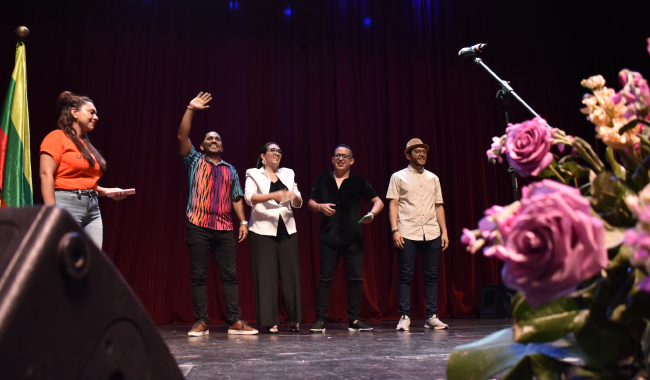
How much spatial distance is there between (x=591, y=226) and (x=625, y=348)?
6.3 inches

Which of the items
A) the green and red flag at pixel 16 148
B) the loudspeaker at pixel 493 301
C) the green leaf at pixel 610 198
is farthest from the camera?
the loudspeaker at pixel 493 301

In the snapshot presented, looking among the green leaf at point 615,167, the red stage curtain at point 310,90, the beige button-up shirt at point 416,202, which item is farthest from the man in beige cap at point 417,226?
the green leaf at point 615,167

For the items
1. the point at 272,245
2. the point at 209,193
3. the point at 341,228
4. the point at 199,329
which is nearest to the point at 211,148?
the point at 209,193

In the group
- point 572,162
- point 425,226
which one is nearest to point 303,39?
point 425,226

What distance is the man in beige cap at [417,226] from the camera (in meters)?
3.73

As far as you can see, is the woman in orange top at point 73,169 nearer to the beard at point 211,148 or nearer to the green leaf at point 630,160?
the beard at point 211,148

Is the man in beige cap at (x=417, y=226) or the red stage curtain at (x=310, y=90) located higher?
the red stage curtain at (x=310, y=90)

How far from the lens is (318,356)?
2.16 metres

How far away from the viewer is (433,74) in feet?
18.0

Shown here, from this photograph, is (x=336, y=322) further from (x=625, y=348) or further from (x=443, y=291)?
(x=625, y=348)

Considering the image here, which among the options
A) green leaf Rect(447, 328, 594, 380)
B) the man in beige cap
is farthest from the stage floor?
green leaf Rect(447, 328, 594, 380)

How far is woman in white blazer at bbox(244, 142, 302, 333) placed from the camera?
348 centimetres

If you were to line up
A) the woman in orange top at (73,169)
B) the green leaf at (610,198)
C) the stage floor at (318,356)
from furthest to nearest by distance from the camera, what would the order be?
the woman in orange top at (73,169) → the stage floor at (318,356) → the green leaf at (610,198)

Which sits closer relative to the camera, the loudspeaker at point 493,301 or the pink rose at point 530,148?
the pink rose at point 530,148
